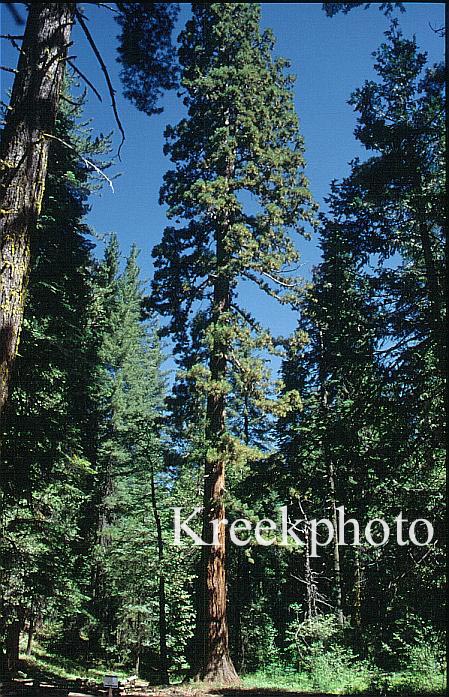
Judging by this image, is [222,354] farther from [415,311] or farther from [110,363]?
[110,363]

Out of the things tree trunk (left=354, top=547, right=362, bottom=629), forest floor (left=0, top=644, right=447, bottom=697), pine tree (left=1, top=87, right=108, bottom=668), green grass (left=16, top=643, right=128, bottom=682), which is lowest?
green grass (left=16, top=643, right=128, bottom=682)

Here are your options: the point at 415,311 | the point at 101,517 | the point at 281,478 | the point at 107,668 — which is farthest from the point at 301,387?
the point at 107,668

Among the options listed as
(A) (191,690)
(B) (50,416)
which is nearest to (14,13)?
(B) (50,416)

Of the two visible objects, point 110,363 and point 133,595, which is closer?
point 133,595

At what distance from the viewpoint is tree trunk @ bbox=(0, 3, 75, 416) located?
360 centimetres

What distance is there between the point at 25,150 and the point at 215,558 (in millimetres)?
8307

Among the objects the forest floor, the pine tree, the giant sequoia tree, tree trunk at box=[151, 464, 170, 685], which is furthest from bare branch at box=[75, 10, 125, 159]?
tree trunk at box=[151, 464, 170, 685]

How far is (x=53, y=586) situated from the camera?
37.8 ft

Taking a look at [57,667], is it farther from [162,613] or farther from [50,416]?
[50,416]

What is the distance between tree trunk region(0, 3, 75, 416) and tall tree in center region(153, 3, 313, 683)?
21.9 ft

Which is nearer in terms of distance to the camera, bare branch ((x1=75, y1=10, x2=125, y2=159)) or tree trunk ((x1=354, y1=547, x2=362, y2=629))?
bare branch ((x1=75, y1=10, x2=125, y2=159))

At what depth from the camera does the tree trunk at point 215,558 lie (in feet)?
30.9

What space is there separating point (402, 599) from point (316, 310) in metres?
5.08

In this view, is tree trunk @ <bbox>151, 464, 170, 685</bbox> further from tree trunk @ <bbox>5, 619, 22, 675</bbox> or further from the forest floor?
tree trunk @ <bbox>5, 619, 22, 675</bbox>
